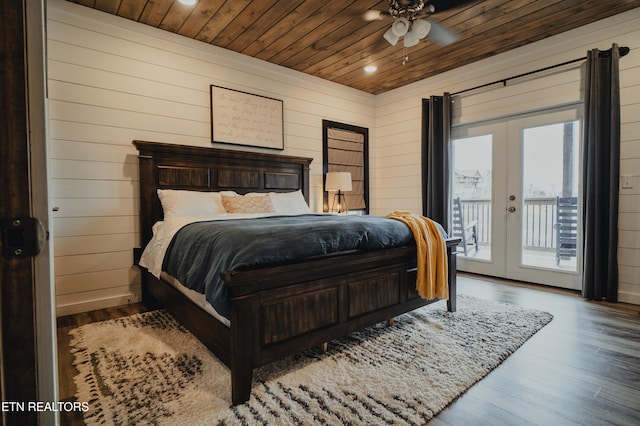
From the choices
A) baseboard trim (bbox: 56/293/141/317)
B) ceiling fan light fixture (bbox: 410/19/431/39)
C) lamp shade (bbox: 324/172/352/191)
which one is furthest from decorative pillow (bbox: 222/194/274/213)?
ceiling fan light fixture (bbox: 410/19/431/39)

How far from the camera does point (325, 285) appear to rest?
2008 mm

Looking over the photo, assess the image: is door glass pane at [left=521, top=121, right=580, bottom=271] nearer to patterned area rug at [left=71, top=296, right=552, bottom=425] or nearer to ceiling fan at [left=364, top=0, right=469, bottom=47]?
patterned area rug at [left=71, top=296, right=552, bottom=425]

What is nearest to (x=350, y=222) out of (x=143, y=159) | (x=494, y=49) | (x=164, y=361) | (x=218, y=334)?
(x=218, y=334)

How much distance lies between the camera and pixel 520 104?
3.93m

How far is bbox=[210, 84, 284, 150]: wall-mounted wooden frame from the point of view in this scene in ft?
12.5

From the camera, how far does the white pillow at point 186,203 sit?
3098 millimetres

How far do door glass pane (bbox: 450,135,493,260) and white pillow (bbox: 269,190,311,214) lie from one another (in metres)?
2.23

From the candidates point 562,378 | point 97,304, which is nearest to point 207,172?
point 97,304

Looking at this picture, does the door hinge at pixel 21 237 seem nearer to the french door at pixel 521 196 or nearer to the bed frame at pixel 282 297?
the bed frame at pixel 282 297

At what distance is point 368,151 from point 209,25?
2976 millimetres

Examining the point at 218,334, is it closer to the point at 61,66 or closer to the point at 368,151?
the point at 61,66

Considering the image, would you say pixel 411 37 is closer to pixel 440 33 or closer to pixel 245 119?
pixel 440 33

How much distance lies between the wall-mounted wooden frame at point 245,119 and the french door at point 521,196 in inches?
99.3

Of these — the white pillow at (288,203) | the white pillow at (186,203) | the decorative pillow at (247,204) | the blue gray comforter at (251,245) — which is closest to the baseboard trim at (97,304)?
the white pillow at (186,203)
